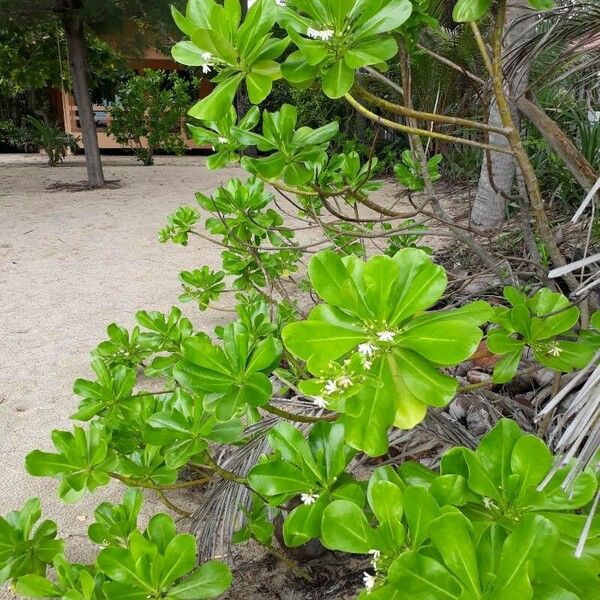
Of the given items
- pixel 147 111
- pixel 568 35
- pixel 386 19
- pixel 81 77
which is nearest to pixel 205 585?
pixel 386 19

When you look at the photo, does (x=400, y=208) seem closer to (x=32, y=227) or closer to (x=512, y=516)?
(x=32, y=227)

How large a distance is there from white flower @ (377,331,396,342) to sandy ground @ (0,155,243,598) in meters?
1.06

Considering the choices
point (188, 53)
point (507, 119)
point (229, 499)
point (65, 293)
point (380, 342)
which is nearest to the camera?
point (380, 342)

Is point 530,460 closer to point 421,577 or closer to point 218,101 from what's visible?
point 421,577

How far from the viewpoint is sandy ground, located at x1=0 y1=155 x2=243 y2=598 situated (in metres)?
1.70

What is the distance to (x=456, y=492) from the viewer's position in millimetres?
576

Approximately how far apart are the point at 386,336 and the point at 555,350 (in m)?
0.36

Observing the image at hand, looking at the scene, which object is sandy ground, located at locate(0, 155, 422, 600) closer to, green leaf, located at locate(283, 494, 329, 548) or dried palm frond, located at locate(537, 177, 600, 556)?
green leaf, located at locate(283, 494, 329, 548)

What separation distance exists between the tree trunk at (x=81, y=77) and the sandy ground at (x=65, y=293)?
0.45 m

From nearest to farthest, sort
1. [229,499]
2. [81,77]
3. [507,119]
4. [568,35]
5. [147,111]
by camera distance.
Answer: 1. [507,119]
2. [229,499]
3. [568,35]
4. [81,77]
5. [147,111]

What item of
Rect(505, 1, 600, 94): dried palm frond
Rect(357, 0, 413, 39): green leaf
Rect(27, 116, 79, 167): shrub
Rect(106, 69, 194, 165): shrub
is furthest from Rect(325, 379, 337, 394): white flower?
Rect(106, 69, 194, 165): shrub

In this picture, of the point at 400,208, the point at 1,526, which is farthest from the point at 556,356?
the point at 400,208

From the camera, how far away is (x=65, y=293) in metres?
3.30

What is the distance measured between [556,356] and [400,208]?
191 inches
